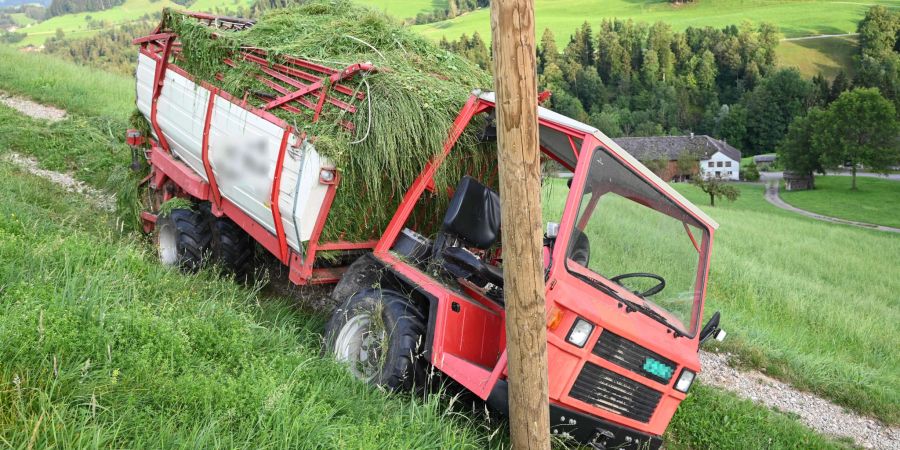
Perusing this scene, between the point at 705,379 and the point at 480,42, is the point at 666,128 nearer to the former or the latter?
the point at 480,42

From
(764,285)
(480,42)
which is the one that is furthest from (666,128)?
(764,285)

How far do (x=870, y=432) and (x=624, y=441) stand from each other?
4.32 metres

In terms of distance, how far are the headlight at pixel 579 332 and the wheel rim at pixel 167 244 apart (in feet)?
13.9

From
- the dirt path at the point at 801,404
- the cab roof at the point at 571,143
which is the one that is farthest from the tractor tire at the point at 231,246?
the dirt path at the point at 801,404

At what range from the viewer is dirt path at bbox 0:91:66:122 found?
14.3 metres

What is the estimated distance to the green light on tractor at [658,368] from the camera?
4.66 metres

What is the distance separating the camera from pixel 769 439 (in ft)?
20.4

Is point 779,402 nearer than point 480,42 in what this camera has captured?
Yes

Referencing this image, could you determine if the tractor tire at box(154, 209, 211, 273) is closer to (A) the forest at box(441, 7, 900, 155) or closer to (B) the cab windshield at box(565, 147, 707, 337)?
(B) the cab windshield at box(565, 147, 707, 337)

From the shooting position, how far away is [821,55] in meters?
107

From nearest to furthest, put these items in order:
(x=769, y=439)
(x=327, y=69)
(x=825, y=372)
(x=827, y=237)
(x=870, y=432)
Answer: (x=327, y=69) → (x=769, y=439) → (x=870, y=432) → (x=825, y=372) → (x=827, y=237)

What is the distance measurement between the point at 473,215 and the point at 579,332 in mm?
1095

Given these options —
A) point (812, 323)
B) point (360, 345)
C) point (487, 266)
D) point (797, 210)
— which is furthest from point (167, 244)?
point (797, 210)

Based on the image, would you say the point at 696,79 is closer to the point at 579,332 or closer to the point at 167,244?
the point at 167,244
